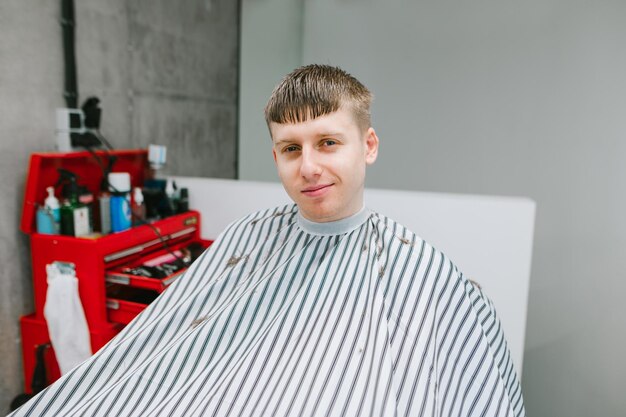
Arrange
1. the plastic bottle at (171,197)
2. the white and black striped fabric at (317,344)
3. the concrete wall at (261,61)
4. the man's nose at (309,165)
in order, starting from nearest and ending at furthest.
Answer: the white and black striped fabric at (317,344)
the man's nose at (309,165)
the plastic bottle at (171,197)
the concrete wall at (261,61)

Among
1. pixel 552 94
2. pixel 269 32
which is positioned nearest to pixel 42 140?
pixel 269 32

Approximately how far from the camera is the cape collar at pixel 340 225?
4.38ft

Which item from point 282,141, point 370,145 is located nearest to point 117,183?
point 282,141

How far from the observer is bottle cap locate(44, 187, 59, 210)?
74.6 inches

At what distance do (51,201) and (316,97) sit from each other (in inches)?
53.4

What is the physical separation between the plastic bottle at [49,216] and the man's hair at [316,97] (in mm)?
1196

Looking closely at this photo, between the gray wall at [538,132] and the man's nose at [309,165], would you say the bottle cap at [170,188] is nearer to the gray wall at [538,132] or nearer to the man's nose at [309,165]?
the man's nose at [309,165]

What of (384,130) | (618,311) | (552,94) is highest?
(552,94)

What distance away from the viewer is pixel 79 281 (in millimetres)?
1879

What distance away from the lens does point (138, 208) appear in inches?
87.8

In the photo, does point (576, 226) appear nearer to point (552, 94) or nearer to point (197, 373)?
point (552, 94)

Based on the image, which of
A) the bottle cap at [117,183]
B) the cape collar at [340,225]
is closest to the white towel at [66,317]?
the bottle cap at [117,183]

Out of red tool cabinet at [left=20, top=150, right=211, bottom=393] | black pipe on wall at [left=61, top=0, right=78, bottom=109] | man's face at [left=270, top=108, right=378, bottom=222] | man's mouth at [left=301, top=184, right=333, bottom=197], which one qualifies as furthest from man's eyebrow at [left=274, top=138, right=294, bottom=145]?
black pipe on wall at [left=61, top=0, right=78, bottom=109]

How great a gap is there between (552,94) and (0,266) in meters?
3.07
